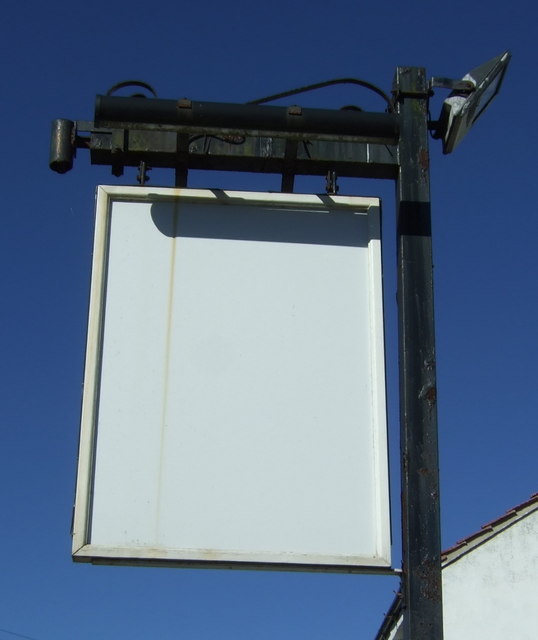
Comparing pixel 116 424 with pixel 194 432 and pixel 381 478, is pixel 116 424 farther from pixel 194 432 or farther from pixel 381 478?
pixel 381 478

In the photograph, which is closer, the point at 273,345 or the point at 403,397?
the point at 403,397

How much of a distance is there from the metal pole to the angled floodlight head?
96mm

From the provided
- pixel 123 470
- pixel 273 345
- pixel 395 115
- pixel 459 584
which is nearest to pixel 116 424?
pixel 123 470

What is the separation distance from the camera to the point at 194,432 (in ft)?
13.8

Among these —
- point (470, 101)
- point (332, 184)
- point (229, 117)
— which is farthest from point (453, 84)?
point (229, 117)

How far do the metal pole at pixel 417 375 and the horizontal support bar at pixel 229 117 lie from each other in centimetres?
31

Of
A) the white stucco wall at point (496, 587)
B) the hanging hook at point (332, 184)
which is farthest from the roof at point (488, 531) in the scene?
the hanging hook at point (332, 184)

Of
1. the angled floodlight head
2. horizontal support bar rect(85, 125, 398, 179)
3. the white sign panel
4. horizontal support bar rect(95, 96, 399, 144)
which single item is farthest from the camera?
horizontal support bar rect(85, 125, 398, 179)

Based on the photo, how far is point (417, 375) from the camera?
4.08 m

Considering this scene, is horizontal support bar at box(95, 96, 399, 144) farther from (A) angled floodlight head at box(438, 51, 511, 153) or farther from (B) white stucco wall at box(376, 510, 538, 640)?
(B) white stucco wall at box(376, 510, 538, 640)

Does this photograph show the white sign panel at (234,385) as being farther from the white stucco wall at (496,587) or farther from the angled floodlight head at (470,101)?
the white stucco wall at (496,587)

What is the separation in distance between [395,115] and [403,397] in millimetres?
1134

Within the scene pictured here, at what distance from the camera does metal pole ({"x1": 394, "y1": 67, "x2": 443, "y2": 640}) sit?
3.83m

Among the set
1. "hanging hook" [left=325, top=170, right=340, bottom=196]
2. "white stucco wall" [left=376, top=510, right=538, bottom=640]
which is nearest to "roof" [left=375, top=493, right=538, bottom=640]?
"white stucco wall" [left=376, top=510, right=538, bottom=640]
